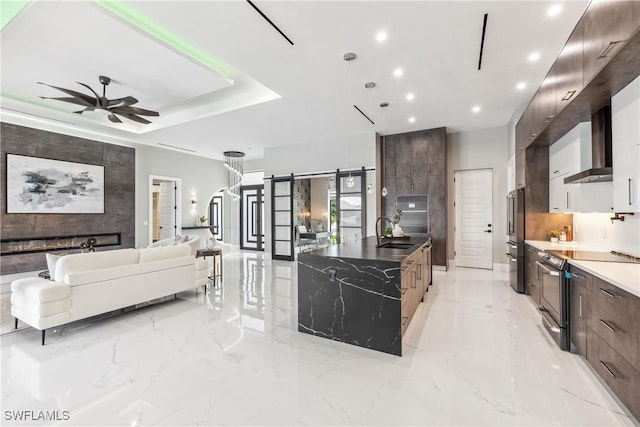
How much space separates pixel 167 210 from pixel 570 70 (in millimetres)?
9909

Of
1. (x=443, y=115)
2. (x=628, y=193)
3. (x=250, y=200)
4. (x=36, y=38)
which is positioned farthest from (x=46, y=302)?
(x=250, y=200)

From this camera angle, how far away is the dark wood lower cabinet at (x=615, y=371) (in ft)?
5.83

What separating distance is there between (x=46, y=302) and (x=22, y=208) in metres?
4.72

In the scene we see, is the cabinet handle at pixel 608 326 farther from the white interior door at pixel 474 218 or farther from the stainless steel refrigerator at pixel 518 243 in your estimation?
the white interior door at pixel 474 218

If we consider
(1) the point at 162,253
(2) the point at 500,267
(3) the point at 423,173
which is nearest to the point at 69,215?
(1) the point at 162,253

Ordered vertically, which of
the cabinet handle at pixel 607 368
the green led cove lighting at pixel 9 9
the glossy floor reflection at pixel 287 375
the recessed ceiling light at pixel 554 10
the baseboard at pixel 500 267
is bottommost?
the glossy floor reflection at pixel 287 375

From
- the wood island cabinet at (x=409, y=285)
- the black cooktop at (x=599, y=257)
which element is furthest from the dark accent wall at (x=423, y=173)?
the black cooktop at (x=599, y=257)

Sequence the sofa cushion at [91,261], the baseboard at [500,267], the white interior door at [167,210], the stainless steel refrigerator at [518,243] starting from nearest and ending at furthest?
the sofa cushion at [91,261]
the stainless steel refrigerator at [518,243]
the baseboard at [500,267]
the white interior door at [167,210]

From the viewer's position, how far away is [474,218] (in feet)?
22.2

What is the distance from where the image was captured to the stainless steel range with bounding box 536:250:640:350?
2768 millimetres

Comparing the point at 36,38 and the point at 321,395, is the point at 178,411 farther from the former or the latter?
the point at 36,38

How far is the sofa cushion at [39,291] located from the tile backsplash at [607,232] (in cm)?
589

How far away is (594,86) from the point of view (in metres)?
2.53

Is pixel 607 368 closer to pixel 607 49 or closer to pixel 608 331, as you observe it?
pixel 608 331
